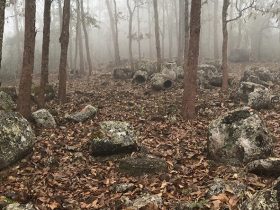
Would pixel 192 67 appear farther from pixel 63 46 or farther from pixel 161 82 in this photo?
pixel 63 46

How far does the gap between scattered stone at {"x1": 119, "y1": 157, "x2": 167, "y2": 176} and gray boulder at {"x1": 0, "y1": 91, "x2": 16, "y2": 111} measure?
7358mm

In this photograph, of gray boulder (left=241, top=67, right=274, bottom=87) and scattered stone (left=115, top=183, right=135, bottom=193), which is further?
gray boulder (left=241, top=67, right=274, bottom=87)

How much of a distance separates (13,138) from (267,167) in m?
5.67

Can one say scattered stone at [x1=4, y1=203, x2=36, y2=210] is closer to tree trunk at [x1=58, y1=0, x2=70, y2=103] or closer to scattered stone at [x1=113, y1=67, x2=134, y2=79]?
tree trunk at [x1=58, y1=0, x2=70, y2=103]

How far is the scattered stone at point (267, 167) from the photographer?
24.0 ft

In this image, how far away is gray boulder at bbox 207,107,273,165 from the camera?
28.2 ft

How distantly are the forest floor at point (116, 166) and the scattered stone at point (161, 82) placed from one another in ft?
10.6

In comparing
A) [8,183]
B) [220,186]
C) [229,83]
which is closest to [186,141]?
[220,186]

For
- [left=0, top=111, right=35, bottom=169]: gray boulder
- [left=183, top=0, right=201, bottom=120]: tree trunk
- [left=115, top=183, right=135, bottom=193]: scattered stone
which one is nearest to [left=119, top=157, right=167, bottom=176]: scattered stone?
[left=115, top=183, right=135, bottom=193]: scattered stone

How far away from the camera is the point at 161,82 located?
18.6 meters

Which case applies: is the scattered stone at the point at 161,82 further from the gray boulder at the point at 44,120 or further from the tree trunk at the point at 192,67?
the gray boulder at the point at 44,120

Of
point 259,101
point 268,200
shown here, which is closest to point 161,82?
point 259,101

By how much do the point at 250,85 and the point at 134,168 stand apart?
8.85 metres

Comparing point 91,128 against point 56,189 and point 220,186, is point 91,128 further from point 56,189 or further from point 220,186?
point 220,186
